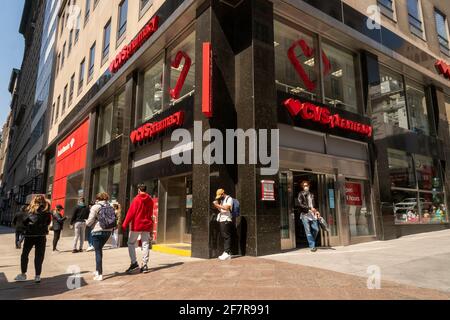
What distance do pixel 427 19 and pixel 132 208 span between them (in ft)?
60.0

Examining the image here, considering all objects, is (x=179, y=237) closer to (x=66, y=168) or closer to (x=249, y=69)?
(x=249, y=69)

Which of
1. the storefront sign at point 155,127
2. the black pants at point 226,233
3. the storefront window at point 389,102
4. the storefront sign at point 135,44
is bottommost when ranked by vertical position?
the black pants at point 226,233

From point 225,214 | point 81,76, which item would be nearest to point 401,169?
point 225,214

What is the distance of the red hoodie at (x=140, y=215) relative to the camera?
6957 millimetres

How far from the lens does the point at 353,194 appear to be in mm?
11766

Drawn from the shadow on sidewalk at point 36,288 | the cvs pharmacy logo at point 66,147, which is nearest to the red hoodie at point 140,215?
the shadow on sidewalk at point 36,288

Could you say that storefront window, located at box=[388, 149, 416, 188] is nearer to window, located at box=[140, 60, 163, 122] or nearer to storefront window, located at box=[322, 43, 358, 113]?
storefront window, located at box=[322, 43, 358, 113]

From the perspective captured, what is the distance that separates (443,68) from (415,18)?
294cm

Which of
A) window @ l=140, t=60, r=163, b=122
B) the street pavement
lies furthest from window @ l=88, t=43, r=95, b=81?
the street pavement

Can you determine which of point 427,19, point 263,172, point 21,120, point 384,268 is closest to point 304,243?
point 263,172

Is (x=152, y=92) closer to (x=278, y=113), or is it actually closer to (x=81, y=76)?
(x=278, y=113)

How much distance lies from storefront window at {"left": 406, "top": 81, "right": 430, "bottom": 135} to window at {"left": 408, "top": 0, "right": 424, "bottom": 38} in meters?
2.72

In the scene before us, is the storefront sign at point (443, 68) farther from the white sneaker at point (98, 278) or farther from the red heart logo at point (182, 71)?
the white sneaker at point (98, 278)

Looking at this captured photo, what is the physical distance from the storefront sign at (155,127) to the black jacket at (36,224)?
507 centimetres
